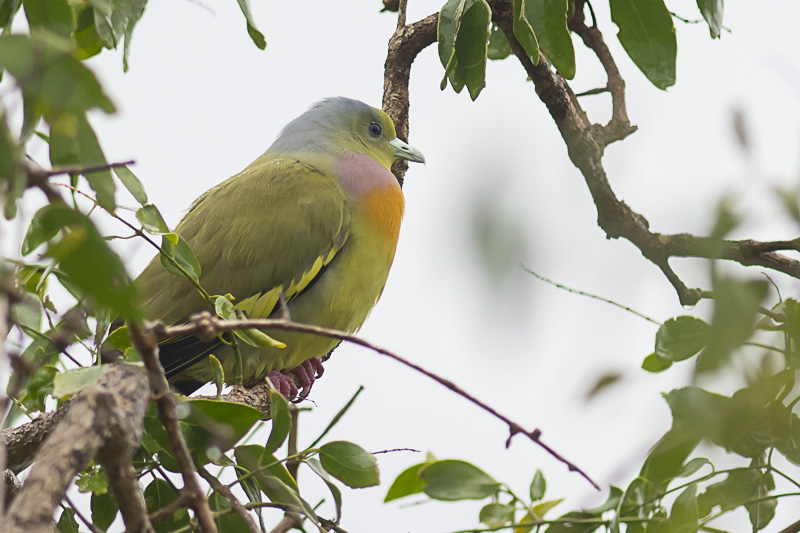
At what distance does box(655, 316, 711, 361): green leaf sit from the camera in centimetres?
129

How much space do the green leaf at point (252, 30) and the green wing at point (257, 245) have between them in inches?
52.0

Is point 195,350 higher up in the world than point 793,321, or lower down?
higher up

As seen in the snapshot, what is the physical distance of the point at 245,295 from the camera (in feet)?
9.45

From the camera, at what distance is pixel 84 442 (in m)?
0.93

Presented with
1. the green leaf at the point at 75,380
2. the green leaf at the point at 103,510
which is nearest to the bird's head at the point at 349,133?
the green leaf at the point at 103,510

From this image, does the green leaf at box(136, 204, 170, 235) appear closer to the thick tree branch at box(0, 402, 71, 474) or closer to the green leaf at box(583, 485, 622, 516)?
the thick tree branch at box(0, 402, 71, 474)

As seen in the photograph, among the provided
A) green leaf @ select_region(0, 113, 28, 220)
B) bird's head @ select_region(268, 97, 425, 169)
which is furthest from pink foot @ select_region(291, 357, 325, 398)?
green leaf @ select_region(0, 113, 28, 220)

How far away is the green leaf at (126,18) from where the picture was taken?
1.55 meters

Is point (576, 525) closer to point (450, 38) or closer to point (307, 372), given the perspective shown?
point (450, 38)

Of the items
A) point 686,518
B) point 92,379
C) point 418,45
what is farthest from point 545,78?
point 92,379

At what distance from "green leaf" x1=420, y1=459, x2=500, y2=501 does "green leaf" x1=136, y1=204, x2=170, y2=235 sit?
2.05ft

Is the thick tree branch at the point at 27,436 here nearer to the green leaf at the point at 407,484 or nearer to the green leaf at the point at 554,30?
the green leaf at the point at 407,484

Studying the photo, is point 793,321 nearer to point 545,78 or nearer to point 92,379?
point 92,379

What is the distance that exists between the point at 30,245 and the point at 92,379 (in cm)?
60
